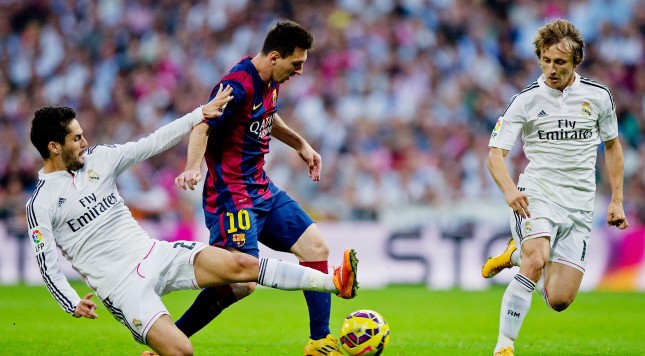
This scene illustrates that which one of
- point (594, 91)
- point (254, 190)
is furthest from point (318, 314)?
point (594, 91)

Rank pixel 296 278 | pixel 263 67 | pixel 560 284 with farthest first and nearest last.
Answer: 1. pixel 560 284
2. pixel 263 67
3. pixel 296 278

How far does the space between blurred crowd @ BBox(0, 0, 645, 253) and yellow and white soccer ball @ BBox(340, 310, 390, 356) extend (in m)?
8.73

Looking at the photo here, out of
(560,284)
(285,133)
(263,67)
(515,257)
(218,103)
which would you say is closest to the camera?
(218,103)

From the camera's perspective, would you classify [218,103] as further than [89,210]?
Yes

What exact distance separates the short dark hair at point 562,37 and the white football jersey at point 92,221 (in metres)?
2.63

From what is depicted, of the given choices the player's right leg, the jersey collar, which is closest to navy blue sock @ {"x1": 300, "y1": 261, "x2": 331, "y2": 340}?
the player's right leg

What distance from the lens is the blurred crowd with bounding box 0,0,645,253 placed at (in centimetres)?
1673

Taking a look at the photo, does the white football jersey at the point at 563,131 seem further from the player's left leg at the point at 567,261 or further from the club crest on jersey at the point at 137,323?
the club crest on jersey at the point at 137,323

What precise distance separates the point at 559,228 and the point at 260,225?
7.61ft

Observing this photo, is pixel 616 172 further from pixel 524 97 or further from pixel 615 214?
pixel 524 97

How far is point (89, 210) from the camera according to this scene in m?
6.50

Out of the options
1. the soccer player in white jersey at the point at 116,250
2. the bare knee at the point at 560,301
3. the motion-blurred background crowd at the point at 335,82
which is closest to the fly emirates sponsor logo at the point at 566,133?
the bare knee at the point at 560,301

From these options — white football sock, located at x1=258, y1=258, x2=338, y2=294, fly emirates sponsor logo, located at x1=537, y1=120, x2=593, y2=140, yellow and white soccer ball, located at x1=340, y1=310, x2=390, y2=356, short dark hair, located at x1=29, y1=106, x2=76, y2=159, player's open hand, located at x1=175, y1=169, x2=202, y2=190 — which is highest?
fly emirates sponsor logo, located at x1=537, y1=120, x2=593, y2=140

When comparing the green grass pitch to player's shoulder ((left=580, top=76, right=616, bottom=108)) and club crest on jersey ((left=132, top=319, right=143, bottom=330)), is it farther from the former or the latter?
player's shoulder ((left=580, top=76, right=616, bottom=108))
